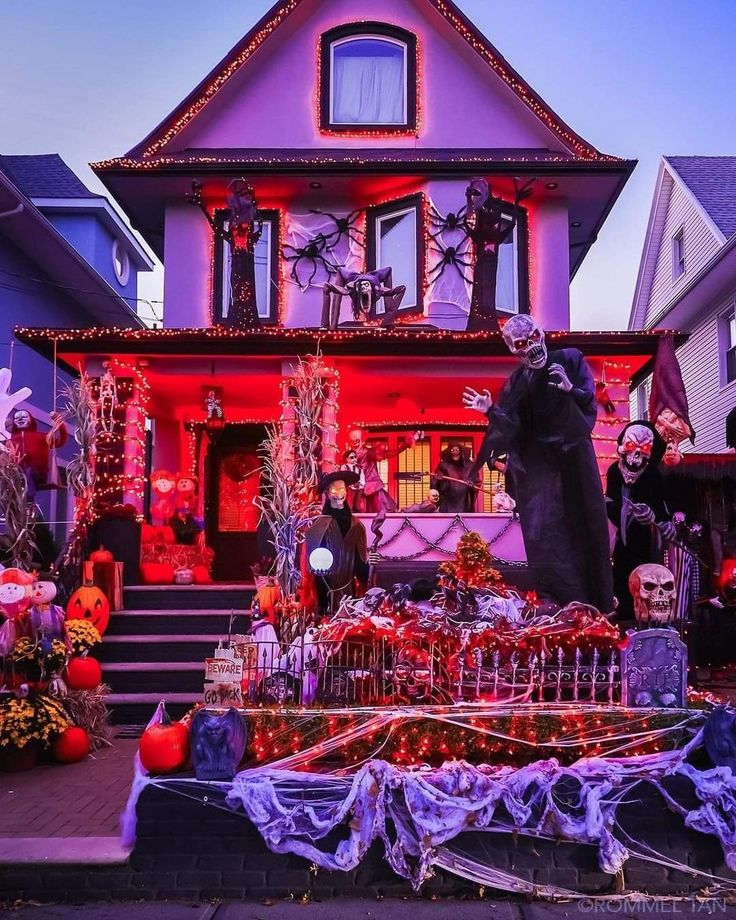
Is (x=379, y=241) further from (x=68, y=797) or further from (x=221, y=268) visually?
(x=68, y=797)

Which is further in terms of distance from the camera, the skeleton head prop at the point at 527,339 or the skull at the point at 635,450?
the skull at the point at 635,450

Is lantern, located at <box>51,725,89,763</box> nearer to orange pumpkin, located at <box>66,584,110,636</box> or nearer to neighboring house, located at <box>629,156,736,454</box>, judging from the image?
orange pumpkin, located at <box>66,584,110,636</box>

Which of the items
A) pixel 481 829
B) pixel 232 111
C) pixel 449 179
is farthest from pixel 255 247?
pixel 481 829

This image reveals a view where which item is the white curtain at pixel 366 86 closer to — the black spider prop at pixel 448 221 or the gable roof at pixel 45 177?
the black spider prop at pixel 448 221

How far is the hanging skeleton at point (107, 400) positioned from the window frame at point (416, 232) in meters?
4.91

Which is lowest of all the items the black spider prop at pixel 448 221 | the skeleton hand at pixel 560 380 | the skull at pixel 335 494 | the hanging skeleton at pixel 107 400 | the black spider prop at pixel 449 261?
the skull at pixel 335 494

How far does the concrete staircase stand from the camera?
31.0 feet

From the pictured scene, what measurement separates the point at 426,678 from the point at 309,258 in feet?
35.8

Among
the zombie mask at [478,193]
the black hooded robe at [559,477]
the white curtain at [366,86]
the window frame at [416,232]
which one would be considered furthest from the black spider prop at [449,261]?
the black hooded robe at [559,477]

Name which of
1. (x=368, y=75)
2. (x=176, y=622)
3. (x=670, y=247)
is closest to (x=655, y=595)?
(x=176, y=622)

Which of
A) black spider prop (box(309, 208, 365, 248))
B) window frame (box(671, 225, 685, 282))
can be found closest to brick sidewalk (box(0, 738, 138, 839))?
black spider prop (box(309, 208, 365, 248))

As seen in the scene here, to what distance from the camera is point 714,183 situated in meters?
20.4

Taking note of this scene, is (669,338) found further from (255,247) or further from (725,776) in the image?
(725,776)

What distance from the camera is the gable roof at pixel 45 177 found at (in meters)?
20.5
